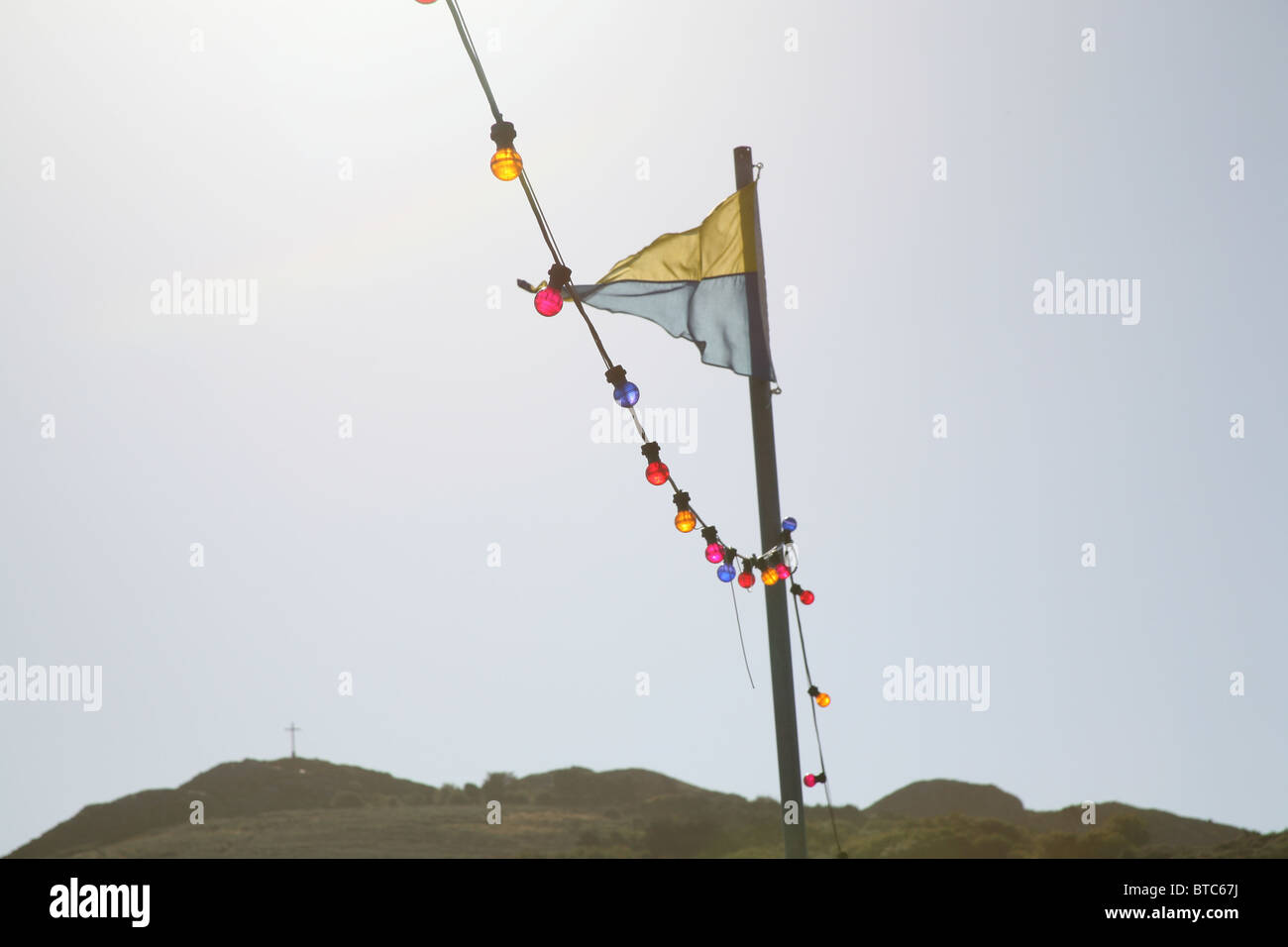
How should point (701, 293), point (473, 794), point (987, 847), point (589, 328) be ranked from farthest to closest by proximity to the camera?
point (473, 794) < point (987, 847) < point (701, 293) < point (589, 328)

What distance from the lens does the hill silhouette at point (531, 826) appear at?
30.3 meters

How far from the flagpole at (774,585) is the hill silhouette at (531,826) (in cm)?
2334

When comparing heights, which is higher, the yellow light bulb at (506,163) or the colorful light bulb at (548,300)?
the yellow light bulb at (506,163)

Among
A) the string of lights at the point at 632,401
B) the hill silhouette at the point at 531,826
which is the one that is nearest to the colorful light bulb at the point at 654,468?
the string of lights at the point at 632,401

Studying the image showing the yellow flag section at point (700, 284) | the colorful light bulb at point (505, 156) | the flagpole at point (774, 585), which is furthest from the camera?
the yellow flag section at point (700, 284)

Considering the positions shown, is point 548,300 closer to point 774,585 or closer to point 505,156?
point 505,156

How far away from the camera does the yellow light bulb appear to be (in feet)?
17.0

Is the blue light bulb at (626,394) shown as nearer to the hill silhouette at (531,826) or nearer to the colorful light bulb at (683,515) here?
the colorful light bulb at (683,515)

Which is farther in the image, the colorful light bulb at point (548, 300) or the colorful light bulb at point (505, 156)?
the colorful light bulb at point (548, 300)

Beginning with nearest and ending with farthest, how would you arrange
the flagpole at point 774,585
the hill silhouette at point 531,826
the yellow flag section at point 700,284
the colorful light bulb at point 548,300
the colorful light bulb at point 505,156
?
the colorful light bulb at point 505,156, the colorful light bulb at point 548,300, the flagpole at point 774,585, the yellow flag section at point 700,284, the hill silhouette at point 531,826
